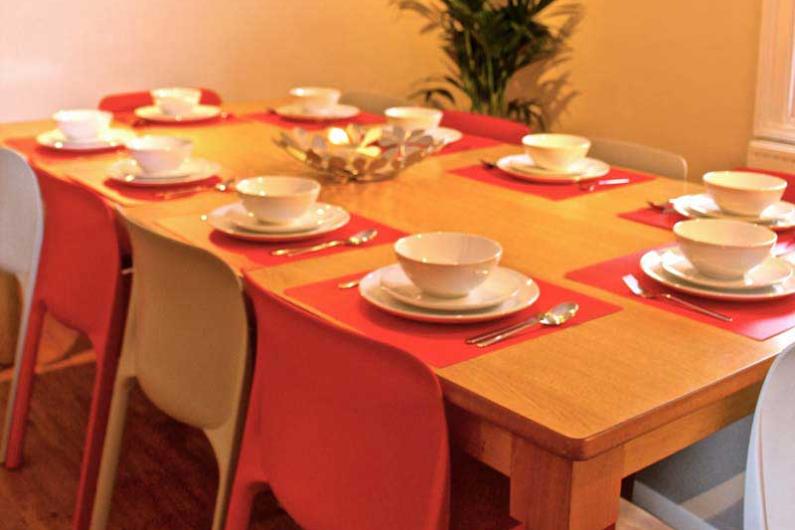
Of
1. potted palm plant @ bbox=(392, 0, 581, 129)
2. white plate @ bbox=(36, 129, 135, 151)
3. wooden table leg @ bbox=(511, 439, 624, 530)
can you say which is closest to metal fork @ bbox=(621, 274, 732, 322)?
wooden table leg @ bbox=(511, 439, 624, 530)

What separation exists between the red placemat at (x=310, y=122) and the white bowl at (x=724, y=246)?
1633 millimetres

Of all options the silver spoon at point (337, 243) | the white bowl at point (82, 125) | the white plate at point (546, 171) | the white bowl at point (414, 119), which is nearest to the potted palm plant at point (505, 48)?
the white bowl at point (414, 119)

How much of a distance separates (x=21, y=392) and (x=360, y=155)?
3.37 feet

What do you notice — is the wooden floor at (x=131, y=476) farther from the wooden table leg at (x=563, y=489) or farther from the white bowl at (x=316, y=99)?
the wooden table leg at (x=563, y=489)

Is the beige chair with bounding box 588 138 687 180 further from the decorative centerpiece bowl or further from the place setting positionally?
the decorative centerpiece bowl

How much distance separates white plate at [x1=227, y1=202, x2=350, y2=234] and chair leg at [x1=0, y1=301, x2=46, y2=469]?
68 cm

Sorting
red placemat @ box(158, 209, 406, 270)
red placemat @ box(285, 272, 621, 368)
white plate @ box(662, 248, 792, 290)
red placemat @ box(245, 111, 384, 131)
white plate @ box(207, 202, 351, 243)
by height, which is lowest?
red placemat @ box(285, 272, 621, 368)

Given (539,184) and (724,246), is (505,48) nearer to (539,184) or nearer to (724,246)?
(539,184)

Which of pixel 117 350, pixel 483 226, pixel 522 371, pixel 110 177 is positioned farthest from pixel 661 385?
pixel 110 177

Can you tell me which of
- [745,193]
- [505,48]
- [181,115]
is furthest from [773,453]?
[505,48]

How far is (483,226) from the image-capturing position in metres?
1.96

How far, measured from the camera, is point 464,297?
4.84 ft

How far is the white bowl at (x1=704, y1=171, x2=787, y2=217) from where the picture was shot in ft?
6.21

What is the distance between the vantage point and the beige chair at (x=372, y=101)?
11.6 ft
